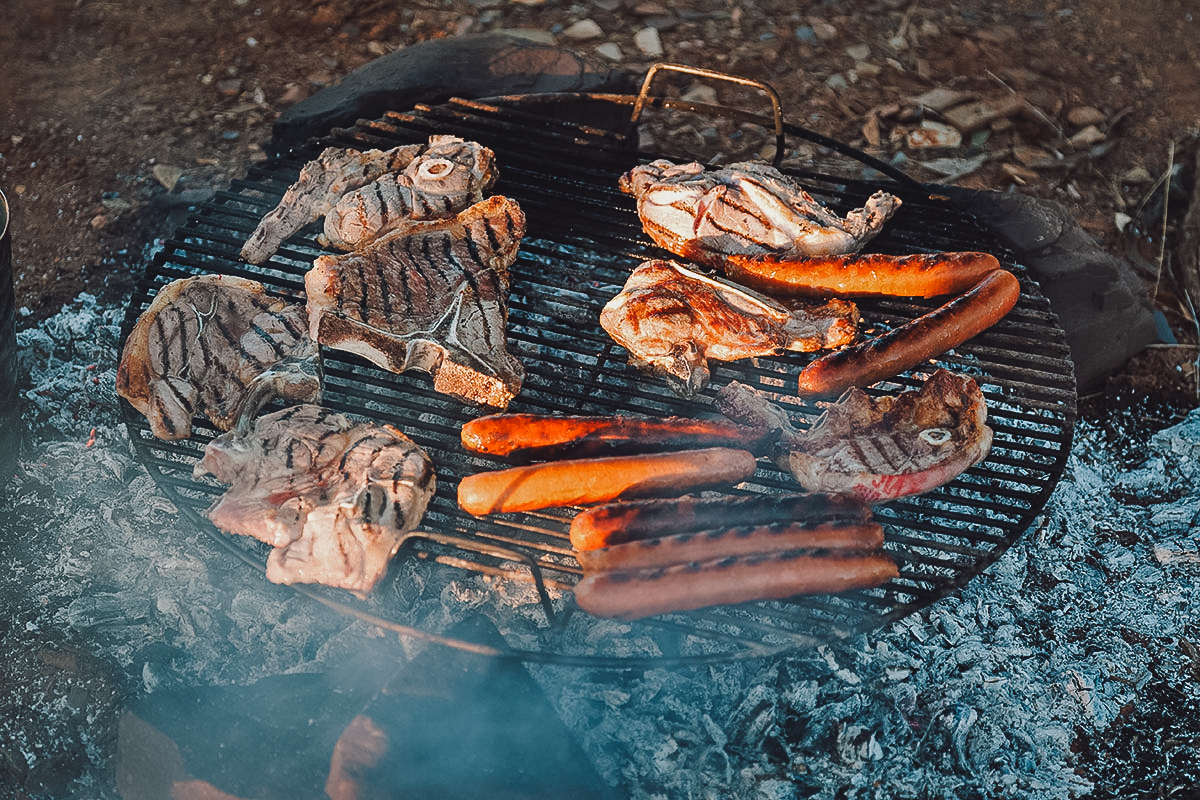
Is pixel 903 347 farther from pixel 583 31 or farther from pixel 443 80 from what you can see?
pixel 583 31

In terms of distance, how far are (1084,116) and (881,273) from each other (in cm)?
461

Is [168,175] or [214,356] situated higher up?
[214,356]

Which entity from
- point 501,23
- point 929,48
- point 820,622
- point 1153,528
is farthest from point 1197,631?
point 501,23

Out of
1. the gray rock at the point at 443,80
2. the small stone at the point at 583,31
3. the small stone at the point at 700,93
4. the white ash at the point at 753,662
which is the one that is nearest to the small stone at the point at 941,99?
the small stone at the point at 700,93

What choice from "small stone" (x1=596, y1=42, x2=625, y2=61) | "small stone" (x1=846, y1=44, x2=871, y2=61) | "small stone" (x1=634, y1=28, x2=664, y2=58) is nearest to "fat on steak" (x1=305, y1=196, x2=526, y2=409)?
"small stone" (x1=596, y1=42, x2=625, y2=61)

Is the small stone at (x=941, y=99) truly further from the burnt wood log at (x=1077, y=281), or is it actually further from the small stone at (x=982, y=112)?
the burnt wood log at (x=1077, y=281)

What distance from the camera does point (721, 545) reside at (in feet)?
10.1

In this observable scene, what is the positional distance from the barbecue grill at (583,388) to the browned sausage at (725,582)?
121 millimetres

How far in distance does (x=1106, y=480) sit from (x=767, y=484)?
2.29 m

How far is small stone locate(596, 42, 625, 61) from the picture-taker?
7.41 meters

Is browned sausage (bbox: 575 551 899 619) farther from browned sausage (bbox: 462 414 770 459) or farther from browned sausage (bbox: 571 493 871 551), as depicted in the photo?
browned sausage (bbox: 462 414 770 459)

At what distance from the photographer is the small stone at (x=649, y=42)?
752cm

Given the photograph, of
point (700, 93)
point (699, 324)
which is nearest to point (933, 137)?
point (700, 93)

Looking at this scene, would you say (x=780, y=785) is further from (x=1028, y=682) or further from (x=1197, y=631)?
(x=1197, y=631)
